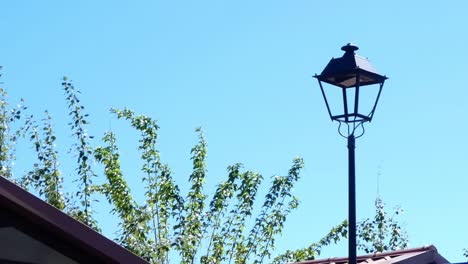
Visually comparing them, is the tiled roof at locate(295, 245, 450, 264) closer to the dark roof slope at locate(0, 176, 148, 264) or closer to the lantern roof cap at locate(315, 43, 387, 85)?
the lantern roof cap at locate(315, 43, 387, 85)

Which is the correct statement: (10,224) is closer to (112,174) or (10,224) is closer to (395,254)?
(395,254)

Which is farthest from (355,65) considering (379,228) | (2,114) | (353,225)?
(379,228)

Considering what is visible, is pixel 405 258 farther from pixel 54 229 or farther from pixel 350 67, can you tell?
pixel 54 229

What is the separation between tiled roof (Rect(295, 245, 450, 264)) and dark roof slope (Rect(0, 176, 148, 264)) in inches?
167

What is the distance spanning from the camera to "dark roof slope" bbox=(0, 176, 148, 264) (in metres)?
7.43

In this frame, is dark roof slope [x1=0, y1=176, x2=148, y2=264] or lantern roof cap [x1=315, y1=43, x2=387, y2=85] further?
lantern roof cap [x1=315, y1=43, x2=387, y2=85]

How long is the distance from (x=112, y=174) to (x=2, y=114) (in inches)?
87.1

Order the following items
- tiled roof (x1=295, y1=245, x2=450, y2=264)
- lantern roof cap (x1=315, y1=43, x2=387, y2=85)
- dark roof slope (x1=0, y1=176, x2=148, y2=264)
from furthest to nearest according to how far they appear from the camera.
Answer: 1. tiled roof (x1=295, y1=245, x2=450, y2=264)
2. lantern roof cap (x1=315, y1=43, x2=387, y2=85)
3. dark roof slope (x1=0, y1=176, x2=148, y2=264)

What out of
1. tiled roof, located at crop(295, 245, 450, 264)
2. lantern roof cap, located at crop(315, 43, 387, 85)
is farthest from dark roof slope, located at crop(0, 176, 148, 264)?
tiled roof, located at crop(295, 245, 450, 264)

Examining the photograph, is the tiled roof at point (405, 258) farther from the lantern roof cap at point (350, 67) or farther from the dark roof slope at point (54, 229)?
the dark roof slope at point (54, 229)

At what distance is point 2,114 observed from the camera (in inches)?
723

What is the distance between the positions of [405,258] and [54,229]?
5004mm

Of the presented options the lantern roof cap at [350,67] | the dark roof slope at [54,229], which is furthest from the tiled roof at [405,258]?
the dark roof slope at [54,229]

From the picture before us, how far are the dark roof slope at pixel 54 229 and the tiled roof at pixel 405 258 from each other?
424 centimetres
